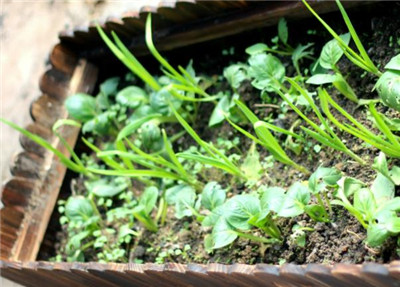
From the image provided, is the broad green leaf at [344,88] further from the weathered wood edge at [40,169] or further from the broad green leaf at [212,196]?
the weathered wood edge at [40,169]

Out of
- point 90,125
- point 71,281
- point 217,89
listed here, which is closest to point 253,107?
point 217,89

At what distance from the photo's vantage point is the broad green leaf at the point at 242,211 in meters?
1.52

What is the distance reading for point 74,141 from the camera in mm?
2168

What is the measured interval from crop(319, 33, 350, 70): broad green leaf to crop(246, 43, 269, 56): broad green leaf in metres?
0.20

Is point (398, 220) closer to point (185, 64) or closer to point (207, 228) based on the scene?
point (207, 228)

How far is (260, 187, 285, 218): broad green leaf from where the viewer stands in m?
1.48

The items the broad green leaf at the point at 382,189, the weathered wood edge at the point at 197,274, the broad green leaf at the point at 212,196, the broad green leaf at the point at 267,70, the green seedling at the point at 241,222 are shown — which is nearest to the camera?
the weathered wood edge at the point at 197,274

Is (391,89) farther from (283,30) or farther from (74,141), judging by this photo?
(74,141)

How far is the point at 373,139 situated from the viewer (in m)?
1.40

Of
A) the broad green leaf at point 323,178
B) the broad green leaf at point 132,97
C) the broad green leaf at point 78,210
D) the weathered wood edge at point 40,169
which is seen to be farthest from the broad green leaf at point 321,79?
the weathered wood edge at point 40,169

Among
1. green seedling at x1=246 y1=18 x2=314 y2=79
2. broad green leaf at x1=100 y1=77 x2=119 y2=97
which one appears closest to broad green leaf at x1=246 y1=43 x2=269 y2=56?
green seedling at x1=246 y1=18 x2=314 y2=79

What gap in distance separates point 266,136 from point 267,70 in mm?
269

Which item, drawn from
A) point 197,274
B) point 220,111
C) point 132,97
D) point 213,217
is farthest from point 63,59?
point 197,274

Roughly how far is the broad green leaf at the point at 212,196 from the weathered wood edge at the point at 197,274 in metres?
0.25
